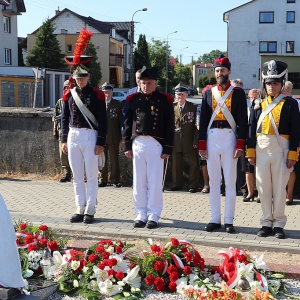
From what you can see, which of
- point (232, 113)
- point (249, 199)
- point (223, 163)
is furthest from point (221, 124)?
point (249, 199)

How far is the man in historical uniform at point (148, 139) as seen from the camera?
8.36 meters

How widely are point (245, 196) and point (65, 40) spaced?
2693 inches

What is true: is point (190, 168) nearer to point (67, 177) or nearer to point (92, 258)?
point (67, 177)

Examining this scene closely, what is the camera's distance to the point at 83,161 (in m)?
8.84

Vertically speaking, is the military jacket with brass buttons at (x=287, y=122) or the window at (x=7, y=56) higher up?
the window at (x=7, y=56)

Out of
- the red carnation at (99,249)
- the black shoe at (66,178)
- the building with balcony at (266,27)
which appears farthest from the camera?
the building with balcony at (266,27)

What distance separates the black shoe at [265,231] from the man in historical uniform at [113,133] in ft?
15.6

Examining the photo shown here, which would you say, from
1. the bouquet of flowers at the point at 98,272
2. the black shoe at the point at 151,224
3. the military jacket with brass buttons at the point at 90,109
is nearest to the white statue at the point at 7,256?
the bouquet of flowers at the point at 98,272

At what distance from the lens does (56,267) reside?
244 inches

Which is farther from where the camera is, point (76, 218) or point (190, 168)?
point (190, 168)

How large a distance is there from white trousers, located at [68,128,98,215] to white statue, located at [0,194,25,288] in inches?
160

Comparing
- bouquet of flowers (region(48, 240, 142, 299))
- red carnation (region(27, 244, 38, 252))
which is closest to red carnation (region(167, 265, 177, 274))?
bouquet of flowers (region(48, 240, 142, 299))

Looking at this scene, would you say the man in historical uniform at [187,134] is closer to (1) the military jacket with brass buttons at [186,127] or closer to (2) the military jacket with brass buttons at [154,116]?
(1) the military jacket with brass buttons at [186,127]

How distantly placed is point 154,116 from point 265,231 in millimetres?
2065
